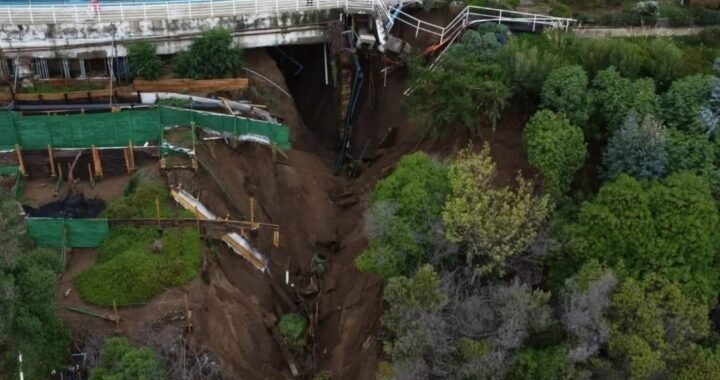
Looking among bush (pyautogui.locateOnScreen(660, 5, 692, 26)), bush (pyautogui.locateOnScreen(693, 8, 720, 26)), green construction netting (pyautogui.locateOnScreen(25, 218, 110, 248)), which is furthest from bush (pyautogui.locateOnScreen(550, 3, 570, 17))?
green construction netting (pyautogui.locateOnScreen(25, 218, 110, 248))

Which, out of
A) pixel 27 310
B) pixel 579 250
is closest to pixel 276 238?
pixel 27 310

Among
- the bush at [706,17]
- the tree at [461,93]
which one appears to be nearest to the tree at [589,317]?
the tree at [461,93]

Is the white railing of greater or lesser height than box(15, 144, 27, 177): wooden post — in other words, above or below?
above

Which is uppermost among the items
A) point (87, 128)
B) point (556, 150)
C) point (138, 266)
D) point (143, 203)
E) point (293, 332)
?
point (556, 150)

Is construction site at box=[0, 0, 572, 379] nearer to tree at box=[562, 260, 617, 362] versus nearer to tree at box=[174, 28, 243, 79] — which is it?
tree at box=[174, 28, 243, 79]

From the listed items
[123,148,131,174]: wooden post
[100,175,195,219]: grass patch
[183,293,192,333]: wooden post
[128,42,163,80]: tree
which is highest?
[128,42,163,80]: tree

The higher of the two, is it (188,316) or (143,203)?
(143,203)

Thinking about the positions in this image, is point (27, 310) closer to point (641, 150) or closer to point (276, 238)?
point (276, 238)

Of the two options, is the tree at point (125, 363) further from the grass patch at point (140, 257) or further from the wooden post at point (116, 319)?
the grass patch at point (140, 257)
